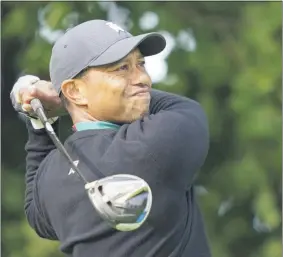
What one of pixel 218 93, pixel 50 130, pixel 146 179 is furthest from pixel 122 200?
pixel 218 93

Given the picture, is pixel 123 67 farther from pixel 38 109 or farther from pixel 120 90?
pixel 38 109

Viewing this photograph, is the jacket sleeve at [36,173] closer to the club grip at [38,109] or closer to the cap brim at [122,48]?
the club grip at [38,109]

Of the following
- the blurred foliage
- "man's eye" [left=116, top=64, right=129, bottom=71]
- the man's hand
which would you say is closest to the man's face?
"man's eye" [left=116, top=64, right=129, bottom=71]

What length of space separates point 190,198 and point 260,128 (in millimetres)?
3490

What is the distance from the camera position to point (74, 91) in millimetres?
2014

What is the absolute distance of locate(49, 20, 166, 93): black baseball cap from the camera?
196 cm

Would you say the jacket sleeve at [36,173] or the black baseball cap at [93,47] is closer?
the black baseball cap at [93,47]

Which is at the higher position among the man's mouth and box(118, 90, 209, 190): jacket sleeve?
the man's mouth

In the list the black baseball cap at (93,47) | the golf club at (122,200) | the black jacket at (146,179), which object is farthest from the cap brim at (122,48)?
the golf club at (122,200)

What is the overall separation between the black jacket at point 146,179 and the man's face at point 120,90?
32 mm

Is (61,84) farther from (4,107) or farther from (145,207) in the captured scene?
(4,107)

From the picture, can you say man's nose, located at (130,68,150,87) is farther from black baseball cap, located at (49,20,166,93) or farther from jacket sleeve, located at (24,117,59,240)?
jacket sleeve, located at (24,117,59,240)

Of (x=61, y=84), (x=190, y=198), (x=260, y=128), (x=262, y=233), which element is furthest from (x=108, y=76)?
(x=262, y=233)

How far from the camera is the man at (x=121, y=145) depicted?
191 centimetres
